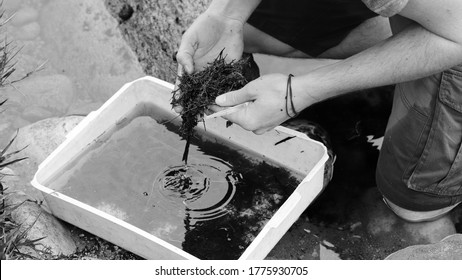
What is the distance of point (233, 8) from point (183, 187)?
815 mm

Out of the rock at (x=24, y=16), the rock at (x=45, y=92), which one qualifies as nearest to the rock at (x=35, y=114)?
the rock at (x=45, y=92)

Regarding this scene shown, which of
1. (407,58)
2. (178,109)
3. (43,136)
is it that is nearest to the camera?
(407,58)

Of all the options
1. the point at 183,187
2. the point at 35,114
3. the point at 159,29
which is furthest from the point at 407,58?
the point at 35,114

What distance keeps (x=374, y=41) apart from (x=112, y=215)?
1441mm

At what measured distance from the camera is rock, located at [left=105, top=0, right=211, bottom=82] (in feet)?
11.3

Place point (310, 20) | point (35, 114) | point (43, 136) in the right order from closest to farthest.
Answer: point (310, 20), point (43, 136), point (35, 114)

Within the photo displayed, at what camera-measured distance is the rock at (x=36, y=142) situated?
304 cm

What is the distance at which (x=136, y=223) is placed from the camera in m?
2.80

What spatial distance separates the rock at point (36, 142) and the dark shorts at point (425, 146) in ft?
4.88

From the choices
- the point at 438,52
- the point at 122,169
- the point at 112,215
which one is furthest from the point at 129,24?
the point at 438,52

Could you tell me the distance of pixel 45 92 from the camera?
3562mm

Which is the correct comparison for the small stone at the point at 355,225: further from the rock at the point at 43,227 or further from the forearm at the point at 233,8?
the rock at the point at 43,227

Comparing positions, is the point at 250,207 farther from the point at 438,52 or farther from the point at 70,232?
the point at 438,52

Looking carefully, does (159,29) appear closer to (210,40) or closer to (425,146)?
(210,40)
